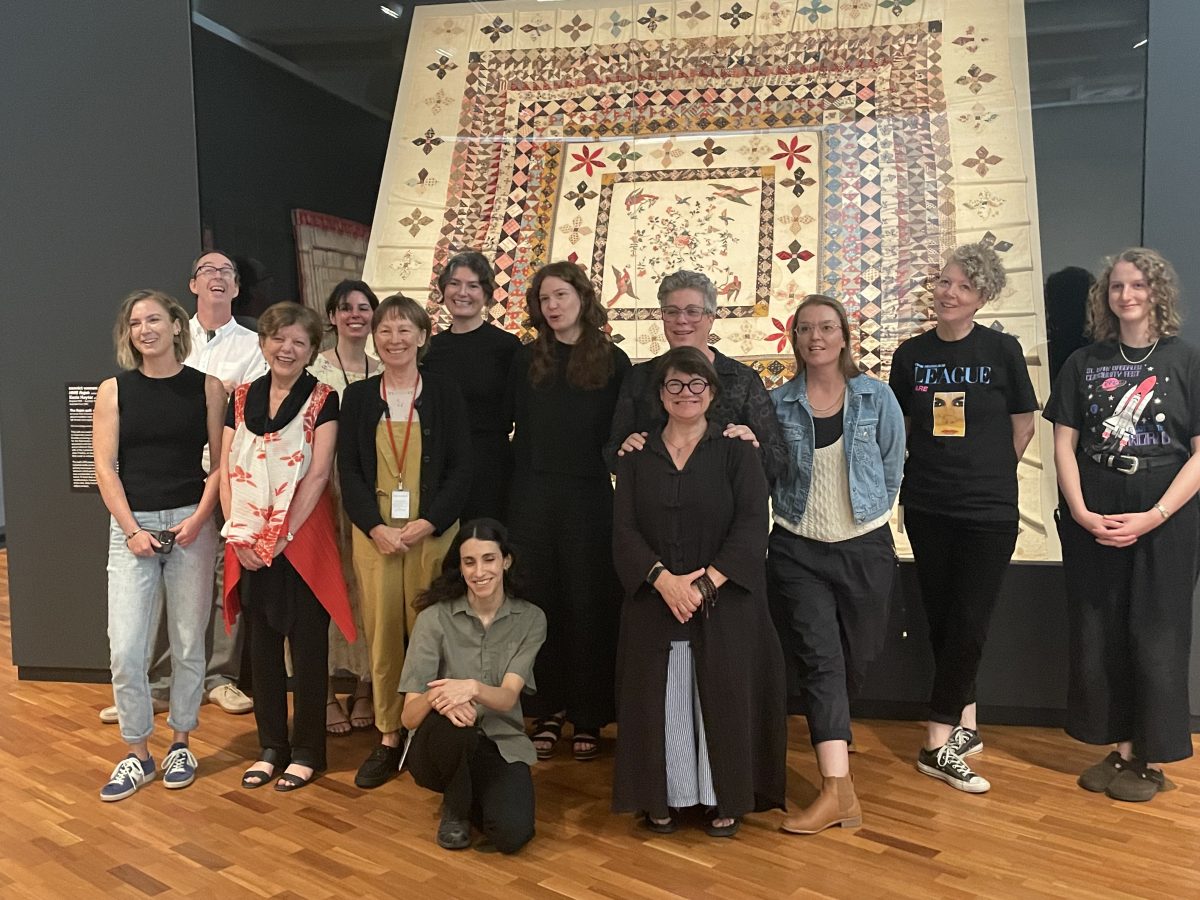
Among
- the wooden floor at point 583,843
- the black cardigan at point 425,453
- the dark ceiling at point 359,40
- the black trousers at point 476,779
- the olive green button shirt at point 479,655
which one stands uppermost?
the dark ceiling at point 359,40

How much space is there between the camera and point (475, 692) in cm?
259

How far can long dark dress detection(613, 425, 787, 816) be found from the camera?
8.46ft

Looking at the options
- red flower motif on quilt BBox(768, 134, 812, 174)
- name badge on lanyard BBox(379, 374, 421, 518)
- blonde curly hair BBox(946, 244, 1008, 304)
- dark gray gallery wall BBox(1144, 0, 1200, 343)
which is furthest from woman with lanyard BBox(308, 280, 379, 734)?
dark gray gallery wall BBox(1144, 0, 1200, 343)

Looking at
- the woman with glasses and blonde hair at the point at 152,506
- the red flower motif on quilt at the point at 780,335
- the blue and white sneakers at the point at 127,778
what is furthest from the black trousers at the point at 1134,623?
the blue and white sneakers at the point at 127,778

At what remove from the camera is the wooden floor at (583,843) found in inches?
93.6

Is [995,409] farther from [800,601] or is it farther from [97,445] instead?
[97,445]

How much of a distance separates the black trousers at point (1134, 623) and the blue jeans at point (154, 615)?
2605 millimetres

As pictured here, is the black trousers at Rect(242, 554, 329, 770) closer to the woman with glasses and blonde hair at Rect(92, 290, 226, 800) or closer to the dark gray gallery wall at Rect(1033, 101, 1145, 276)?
the woman with glasses and blonde hair at Rect(92, 290, 226, 800)

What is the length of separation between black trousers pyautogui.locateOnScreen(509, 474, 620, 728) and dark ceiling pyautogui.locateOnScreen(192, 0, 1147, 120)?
81.9 inches

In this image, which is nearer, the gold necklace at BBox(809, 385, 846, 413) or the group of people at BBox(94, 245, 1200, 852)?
the group of people at BBox(94, 245, 1200, 852)

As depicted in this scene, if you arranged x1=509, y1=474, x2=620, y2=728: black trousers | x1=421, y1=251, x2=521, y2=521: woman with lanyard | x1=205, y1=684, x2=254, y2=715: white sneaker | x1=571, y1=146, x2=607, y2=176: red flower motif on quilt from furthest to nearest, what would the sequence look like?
x1=571, y1=146, x2=607, y2=176: red flower motif on quilt → x1=205, y1=684, x2=254, y2=715: white sneaker → x1=421, y1=251, x2=521, y2=521: woman with lanyard → x1=509, y1=474, x2=620, y2=728: black trousers

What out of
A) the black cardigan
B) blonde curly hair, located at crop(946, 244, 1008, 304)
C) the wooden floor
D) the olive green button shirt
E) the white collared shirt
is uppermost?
blonde curly hair, located at crop(946, 244, 1008, 304)

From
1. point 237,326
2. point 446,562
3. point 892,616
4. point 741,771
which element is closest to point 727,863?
point 741,771

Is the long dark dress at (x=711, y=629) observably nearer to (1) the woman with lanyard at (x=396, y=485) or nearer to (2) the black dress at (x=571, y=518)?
(2) the black dress at (x=571, y=518)
